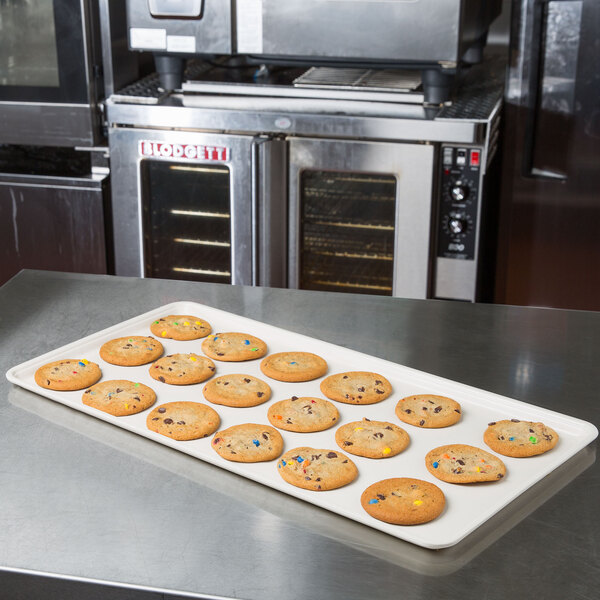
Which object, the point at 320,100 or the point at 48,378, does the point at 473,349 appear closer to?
the point at 48,378

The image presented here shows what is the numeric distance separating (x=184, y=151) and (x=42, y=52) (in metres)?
0.56

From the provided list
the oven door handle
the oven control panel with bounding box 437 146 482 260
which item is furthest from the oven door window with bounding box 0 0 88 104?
the oven control panel with bounding box 437 146 482 260

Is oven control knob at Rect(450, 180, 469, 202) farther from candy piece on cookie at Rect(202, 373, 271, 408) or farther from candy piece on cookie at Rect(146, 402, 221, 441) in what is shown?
candy piece on cookie at Rect(146, 402, 221, 441)

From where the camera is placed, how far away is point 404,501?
0.94m

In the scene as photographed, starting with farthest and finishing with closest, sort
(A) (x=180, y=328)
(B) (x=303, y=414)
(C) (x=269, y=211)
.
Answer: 1. (C) (x=269, y=211)
2. (A) (x=180, y=328)
3. (B) (x=303, y=414)

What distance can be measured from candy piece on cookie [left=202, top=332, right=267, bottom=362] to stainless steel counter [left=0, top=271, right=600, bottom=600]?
0.23 m

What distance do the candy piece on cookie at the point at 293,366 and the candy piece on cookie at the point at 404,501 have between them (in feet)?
0.96

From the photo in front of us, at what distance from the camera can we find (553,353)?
136cm

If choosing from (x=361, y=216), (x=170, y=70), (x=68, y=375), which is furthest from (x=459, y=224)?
(x=68, y=375)

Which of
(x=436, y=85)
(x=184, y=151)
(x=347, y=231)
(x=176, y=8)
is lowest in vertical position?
(x=347, y=231)

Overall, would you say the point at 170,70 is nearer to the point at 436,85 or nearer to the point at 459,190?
the point at 436,85

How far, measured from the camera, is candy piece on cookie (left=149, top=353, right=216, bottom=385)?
125cm

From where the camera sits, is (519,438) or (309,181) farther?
(309,181)

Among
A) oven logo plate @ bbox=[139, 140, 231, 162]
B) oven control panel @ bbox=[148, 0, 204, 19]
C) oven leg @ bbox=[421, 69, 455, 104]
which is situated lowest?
oven logo plate @ bbox=[139, 140, 231, 162]
